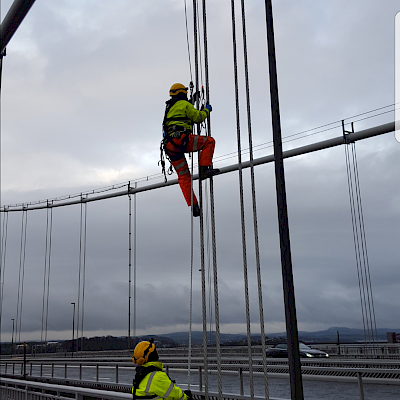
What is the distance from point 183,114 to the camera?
5809 mm

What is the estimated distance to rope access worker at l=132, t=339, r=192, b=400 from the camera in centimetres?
380

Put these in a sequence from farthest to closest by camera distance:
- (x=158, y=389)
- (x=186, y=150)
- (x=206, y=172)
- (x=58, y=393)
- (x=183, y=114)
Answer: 1. (x=58, y=393)
2. (x=186, y=150)
3. (x=183, y=114)
4. (x=206, y=172)
5. (x=158, y=389)

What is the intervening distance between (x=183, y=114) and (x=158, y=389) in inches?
126

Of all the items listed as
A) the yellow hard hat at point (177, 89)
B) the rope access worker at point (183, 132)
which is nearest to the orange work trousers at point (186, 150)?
the rope access worker at point (183, 132)

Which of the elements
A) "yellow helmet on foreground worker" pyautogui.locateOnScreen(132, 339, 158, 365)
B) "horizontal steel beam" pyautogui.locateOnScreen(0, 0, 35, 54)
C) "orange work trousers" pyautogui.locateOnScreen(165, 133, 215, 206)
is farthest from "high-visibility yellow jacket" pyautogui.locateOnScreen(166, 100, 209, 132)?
"yellow helmet on foreground worker" pyautogui.locateOnScreen(132, 339, 158, 365)

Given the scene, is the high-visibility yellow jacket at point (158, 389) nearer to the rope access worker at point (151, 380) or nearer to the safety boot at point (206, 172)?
the rope access worker at point (151, 380)

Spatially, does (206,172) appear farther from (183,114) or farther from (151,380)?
(151,380)

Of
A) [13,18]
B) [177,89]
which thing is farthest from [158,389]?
[13,18]

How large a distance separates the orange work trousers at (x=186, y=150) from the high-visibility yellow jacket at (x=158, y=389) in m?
2.55

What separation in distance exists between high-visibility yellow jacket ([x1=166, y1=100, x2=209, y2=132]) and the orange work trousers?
148 mm

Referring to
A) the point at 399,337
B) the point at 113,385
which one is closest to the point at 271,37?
the point at 113,385

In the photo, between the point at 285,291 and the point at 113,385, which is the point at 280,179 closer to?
the point at 285,291

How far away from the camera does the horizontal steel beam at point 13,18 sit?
5672 millimetres

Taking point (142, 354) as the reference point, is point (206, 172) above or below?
above
